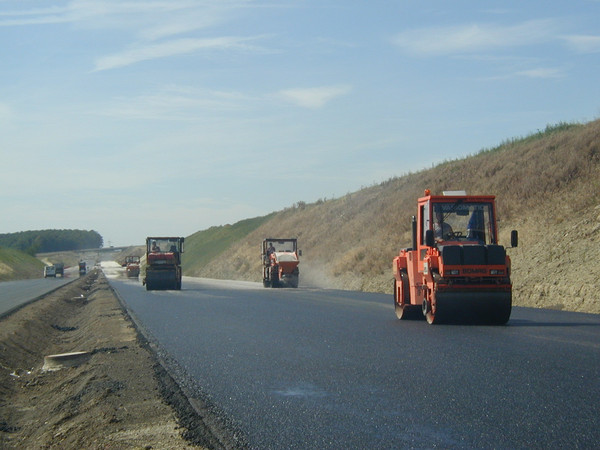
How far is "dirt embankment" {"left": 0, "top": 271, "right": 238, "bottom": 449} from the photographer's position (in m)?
7.14

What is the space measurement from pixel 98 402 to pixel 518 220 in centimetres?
2866

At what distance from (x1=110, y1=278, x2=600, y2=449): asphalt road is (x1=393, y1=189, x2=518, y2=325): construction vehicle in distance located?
45cm

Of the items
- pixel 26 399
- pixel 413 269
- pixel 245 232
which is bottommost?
pixel 26 399

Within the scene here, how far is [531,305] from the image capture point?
79.2 feet

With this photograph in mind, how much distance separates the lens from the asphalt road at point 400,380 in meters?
6.73

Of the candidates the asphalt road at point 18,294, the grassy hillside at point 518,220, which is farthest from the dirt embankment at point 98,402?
the grassy hillside at point 518,220

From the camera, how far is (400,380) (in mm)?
9461

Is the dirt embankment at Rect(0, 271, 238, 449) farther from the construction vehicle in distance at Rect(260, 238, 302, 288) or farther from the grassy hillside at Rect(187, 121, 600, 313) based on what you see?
the construction vehicle in distance at Rect(260, 238, 302, 288)

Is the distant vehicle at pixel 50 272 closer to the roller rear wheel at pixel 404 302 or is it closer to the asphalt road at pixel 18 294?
the asphalt road at pixel 18 294

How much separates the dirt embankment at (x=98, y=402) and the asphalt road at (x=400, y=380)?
54cm

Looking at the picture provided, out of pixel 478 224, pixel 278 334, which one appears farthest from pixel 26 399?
pixel 478 224

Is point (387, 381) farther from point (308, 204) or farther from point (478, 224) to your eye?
point (308, 204)

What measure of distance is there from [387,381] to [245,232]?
109376 millimetres

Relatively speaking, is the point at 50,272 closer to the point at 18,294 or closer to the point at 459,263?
the point at 18,294
